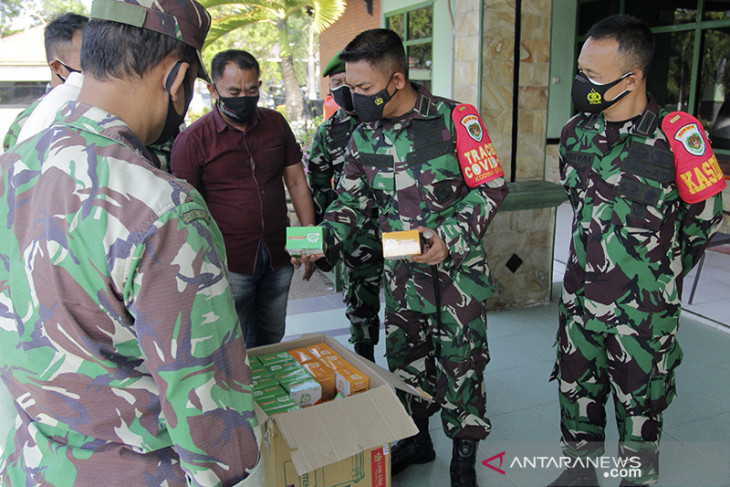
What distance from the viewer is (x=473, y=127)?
2350 millimetres

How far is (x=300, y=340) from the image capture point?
2082 millimetres

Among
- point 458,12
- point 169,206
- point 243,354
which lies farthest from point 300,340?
point 458,12

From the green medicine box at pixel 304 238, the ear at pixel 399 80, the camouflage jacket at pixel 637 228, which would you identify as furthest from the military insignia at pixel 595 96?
the green medicine box at pixel 304 238

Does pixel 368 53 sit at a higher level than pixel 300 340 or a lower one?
higher

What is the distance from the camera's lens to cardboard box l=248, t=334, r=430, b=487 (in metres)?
1.45

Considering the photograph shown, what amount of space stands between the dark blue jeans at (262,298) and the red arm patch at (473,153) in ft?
3.58

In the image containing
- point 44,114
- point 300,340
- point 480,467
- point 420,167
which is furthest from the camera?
point 480,467

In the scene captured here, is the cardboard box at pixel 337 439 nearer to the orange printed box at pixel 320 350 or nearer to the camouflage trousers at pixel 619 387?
the orange printed box at pixel 320 350

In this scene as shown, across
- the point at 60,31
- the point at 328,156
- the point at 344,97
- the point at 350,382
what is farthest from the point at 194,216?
the point at 328,156

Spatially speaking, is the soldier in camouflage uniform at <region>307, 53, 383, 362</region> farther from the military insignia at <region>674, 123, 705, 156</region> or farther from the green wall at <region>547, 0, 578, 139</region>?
the green wall at <region>547, 0, 578, 139</region>

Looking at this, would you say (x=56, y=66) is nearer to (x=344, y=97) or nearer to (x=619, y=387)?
(x=344, y=97)

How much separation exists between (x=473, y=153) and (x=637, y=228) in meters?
0.67

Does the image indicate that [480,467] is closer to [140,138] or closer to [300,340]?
[300,340]

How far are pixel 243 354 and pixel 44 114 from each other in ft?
3.08
